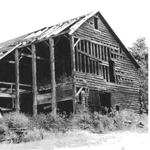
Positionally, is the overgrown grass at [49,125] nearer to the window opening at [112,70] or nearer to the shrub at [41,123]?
the shrub at [41,123]

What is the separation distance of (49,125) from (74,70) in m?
5.18

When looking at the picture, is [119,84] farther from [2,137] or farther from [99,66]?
[2,137]

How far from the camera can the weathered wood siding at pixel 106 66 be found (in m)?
25.3

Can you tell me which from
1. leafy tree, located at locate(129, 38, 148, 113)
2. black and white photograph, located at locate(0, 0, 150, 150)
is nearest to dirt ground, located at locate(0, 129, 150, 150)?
black and white photograph, located at locate(0, 0, 150, 150)

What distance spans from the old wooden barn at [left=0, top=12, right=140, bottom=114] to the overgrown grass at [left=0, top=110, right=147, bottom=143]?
198cm

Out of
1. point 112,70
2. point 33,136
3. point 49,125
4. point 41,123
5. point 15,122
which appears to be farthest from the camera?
point 112,70

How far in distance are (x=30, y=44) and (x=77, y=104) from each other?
6.50 meters

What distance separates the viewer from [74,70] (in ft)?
78.5

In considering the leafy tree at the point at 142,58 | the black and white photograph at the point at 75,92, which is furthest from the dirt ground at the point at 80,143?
the leafy tree at the point at 142,58

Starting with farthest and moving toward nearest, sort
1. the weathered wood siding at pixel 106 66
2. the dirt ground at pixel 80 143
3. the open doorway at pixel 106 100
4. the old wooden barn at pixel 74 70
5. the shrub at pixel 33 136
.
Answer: the open doorway at pixel 106 100, the weathered wood siding at pixel 106 66, the old wooden barn at pixel 74 70, the shrub at pixel 33 136, the dirt ground at pixel 80 143

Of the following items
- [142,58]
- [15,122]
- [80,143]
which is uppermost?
[142,58]

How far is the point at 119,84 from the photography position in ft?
93.2

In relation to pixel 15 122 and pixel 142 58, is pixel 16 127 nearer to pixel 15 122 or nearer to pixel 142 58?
pixel 15 122

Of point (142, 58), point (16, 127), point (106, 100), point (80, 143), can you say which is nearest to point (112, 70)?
point (106, 100)
